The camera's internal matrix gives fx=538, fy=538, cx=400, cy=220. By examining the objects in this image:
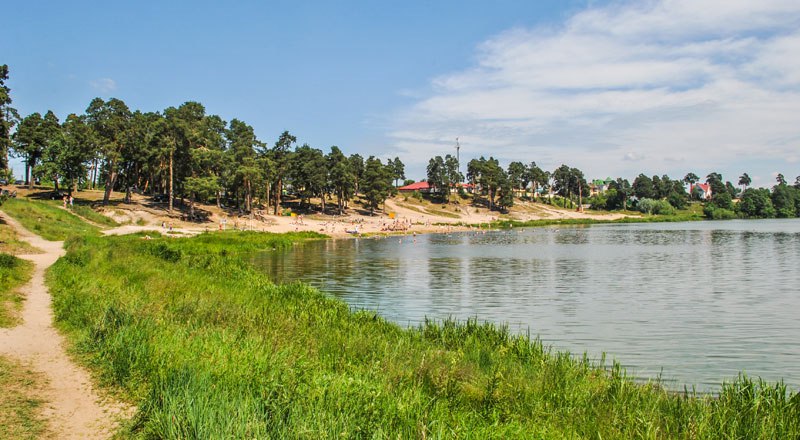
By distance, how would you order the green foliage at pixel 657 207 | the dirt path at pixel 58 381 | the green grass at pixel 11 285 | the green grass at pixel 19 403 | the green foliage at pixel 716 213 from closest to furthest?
the green grass at pixel 19 403 < the dirt path at pixel 58 381 < the green grass at pixel 11 285 < the green foliage at pixel 716 213 < the green foliage at pixel 657 207

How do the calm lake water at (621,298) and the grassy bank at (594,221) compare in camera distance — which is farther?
the grassy bank at (594,221)

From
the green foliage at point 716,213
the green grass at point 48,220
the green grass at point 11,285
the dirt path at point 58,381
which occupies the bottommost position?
the dirt path at point 58,381

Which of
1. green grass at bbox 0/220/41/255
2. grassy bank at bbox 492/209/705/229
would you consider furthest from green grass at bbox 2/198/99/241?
grassy bank at bbox 492/209/705/229

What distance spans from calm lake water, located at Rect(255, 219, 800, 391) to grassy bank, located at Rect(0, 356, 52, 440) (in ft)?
50.5

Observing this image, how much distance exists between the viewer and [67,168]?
3455 inches

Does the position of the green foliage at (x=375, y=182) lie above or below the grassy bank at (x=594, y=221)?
above

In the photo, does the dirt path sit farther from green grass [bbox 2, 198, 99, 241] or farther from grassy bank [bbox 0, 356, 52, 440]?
green grass [bbox 2, 198, 99, 241]

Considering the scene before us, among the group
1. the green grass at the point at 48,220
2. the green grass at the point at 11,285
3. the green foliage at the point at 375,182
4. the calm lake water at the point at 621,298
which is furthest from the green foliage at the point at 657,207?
the green grass at the point at 11,285

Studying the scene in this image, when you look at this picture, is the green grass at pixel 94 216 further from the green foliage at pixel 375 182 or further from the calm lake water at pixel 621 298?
the green foliage at pixel 375 182

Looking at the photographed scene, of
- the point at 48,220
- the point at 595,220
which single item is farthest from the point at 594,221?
the point at 48,220

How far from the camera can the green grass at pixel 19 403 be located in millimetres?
9070

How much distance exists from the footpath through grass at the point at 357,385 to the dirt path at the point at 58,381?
1.49 feet

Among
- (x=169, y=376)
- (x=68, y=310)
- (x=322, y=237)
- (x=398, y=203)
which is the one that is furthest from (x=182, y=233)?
(x=398, y=203)

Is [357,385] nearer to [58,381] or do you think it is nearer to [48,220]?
[58,381]
